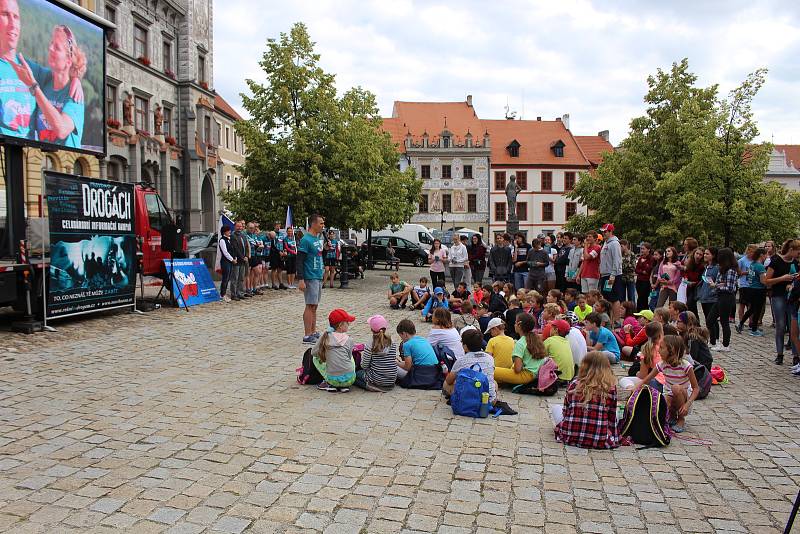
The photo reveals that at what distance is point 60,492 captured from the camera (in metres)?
4.92

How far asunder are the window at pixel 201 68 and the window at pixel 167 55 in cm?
261

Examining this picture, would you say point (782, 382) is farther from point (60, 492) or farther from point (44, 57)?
point (44, 57)

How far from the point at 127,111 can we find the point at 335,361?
29993 millimetres

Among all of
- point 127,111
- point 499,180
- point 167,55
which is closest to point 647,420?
point 127,111

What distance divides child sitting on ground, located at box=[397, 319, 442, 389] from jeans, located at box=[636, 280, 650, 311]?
8.30 meters

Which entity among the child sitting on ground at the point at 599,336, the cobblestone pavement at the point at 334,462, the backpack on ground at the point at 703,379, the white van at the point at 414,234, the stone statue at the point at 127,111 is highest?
the stone statue at the point at 127,111

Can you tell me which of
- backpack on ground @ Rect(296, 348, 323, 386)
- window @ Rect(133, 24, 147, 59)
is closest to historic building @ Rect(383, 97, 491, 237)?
window @ Rect(133, 24, 147, 59)

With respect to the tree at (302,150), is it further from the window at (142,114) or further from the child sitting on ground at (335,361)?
the child sitting on ground at (335,361)

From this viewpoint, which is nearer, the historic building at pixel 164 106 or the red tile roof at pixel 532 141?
the historic building at pixel 164 106

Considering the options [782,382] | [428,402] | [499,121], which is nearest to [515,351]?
[428,402]

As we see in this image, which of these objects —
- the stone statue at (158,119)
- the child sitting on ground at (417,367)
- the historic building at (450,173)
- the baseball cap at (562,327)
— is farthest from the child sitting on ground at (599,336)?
the historic building at (450,173)

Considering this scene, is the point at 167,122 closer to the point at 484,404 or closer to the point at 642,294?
the point at 642,294

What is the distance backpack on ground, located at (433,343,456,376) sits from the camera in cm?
870

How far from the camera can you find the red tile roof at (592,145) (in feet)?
251
